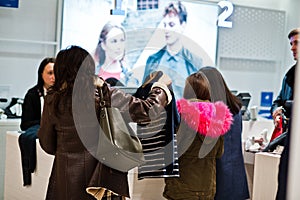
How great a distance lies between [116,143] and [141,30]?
12.1ft

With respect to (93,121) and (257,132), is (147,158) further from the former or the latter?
(257,132)

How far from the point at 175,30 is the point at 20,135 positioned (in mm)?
2897

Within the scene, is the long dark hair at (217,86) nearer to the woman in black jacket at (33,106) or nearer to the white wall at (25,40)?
the woman in black jacket at (33,106)

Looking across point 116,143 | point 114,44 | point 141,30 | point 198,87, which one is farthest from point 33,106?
point 141,30

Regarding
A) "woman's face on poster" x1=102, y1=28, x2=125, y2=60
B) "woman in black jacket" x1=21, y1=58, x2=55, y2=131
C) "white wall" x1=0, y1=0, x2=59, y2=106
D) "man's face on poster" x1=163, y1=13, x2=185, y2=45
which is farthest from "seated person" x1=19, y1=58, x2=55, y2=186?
"man's face on poster" x1=163, y1=13, x2=185, y2=45

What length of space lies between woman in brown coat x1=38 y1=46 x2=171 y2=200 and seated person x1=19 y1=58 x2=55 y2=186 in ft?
4.27

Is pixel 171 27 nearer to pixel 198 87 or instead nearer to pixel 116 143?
pixel 198 87

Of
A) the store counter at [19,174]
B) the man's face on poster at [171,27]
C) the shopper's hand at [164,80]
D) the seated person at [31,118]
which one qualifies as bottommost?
the store counter at [19,174]

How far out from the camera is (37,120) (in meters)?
4.23

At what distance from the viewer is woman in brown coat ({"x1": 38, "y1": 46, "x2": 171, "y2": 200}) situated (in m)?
2.57

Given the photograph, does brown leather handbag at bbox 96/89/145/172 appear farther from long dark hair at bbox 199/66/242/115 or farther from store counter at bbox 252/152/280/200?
store counter at bbox 252/152/280/200

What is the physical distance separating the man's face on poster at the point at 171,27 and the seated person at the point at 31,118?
88.4 inches

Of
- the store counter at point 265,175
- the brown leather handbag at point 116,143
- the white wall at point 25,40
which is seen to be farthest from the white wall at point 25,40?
the brown leather handbag at point 116,143

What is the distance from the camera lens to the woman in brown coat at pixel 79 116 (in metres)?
2.57
